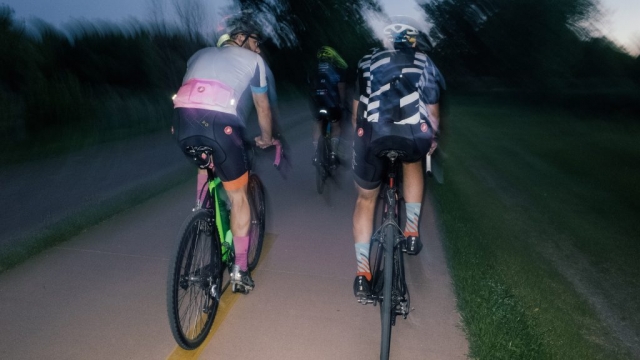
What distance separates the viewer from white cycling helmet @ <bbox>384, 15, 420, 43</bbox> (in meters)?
4.17

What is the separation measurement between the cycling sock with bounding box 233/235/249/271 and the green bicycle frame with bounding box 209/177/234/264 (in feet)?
0.21

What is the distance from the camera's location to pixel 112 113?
18.9 m

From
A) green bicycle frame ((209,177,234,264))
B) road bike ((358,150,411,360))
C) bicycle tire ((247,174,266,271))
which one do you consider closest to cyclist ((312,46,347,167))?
bicycle tire ((247,174,266,271))

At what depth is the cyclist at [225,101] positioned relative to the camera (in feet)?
13.3

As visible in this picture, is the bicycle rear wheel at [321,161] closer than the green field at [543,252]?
No

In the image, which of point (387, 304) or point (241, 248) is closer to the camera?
point (387, 304)

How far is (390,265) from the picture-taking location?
12.7 ft

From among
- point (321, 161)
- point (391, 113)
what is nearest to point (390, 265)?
point (391, 113)

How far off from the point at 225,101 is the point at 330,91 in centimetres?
498

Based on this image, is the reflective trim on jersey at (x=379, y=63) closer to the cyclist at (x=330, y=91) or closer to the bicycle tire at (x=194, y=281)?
the bicycle tire at (x=194, y=281)

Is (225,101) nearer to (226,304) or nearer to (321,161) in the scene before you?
(226,304)

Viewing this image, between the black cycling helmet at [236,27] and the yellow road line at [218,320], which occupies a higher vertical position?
the black cycling helmet at [236,27]

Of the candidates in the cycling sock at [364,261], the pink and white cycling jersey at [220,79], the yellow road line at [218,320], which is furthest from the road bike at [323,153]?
the pink and white cycling jersey at [220,79]

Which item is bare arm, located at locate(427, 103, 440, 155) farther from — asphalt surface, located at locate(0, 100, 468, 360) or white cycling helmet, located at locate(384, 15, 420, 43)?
asphalt surface, located at locate(0, 100, 468, 360)
